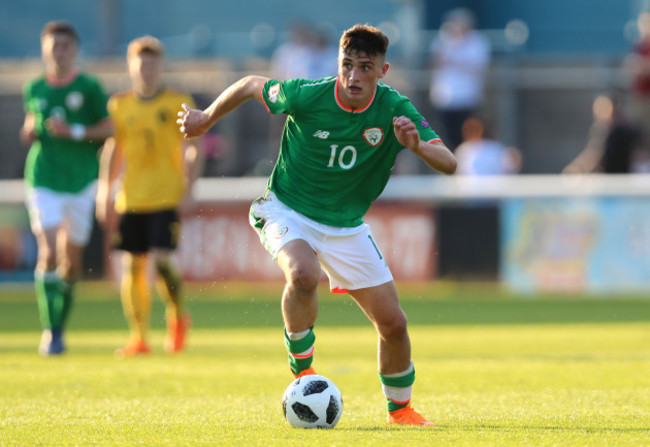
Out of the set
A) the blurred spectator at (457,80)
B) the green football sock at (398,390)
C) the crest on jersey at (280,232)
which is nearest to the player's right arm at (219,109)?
the crest on jersey at (280,232)

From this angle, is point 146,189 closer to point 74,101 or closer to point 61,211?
point 61,211

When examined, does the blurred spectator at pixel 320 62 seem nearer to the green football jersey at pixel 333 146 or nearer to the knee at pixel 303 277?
the green football jersey at pixel 333 146

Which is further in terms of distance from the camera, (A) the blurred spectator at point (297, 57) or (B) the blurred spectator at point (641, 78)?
(A) the blurred spectator at point (297, 57)

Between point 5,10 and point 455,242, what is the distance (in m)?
13.0

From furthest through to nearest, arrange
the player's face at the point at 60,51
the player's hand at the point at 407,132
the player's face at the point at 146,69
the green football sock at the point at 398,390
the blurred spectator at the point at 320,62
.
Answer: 1. the blurred spectator at the point at 320,62
2. the player's face at the point at 60,51
3. the player's face at the point at 146,69
4. the green football sock at the point at 398,390
5. the player's hand at the point at 407,132

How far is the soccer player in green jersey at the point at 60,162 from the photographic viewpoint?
34.1 feet

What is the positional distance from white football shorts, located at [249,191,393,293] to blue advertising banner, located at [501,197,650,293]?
30.8 feet

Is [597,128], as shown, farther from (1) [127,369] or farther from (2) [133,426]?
(2) [133,426]

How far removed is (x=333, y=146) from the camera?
21.2 feet

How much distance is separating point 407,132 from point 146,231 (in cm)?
507

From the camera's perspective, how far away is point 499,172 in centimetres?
1675

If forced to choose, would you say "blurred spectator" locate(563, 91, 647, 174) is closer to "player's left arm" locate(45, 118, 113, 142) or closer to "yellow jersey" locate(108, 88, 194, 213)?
"yellow jersey" locate(108, 88, 194, 213)

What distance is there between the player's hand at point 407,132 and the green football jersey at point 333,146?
47 centimetres

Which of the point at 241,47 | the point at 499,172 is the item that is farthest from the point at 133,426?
the point at 241,47
